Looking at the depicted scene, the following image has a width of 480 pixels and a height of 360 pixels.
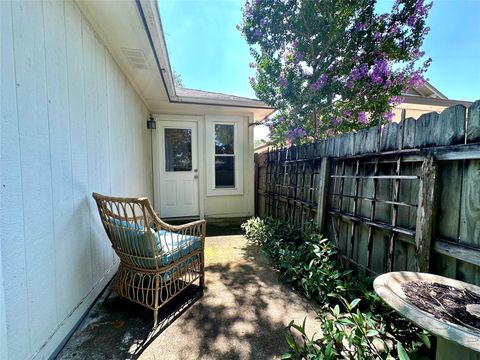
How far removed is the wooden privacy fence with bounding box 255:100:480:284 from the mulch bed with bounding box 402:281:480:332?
31 centimetres

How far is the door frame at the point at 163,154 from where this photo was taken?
16.0ft

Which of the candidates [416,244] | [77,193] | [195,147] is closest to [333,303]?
[416,244]

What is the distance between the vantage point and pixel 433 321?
77 cm

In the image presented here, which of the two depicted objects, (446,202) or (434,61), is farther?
(434,61)

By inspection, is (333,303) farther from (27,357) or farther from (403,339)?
(27,357)

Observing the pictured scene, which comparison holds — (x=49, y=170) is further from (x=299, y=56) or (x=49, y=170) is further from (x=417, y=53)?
(x=417, y=53)

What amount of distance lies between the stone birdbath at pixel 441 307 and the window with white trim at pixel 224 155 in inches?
163

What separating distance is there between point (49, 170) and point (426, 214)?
97.9 inches

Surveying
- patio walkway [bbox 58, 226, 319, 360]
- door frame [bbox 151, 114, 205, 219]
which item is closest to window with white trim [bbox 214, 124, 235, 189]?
door frame [bbox 151, 114, 205, 219]

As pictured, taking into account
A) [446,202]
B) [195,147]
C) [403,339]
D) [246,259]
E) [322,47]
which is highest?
[322,47]

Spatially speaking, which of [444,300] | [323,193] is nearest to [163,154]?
[323,193]

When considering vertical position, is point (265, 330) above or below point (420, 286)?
below

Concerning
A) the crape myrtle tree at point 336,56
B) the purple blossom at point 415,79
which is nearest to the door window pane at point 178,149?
the crape myrtle tree at point 336,56

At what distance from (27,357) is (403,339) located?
2.19 m
